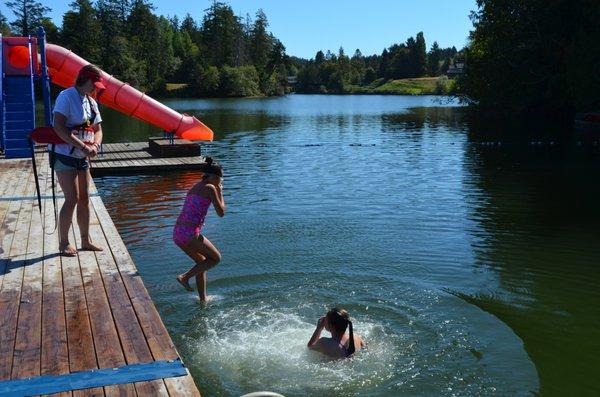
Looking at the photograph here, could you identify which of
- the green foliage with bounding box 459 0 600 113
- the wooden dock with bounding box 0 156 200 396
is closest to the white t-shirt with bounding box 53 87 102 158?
the wooden dock with bounding box 0 156 200 396

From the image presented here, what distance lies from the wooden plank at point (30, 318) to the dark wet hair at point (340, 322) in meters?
2.65

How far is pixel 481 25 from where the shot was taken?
4772cm

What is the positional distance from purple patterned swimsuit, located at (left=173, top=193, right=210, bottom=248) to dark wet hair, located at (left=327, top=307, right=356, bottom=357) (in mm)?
1927

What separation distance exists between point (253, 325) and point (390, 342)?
1.59 m

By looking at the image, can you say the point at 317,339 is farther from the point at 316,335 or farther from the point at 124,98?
the point at 124,98

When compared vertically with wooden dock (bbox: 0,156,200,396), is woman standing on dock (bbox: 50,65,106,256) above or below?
above

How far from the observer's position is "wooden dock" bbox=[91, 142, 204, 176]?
749 inches

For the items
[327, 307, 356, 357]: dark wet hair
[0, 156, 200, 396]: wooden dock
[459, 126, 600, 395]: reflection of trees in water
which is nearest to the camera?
[0, 156, 200, 396]: wooden dock

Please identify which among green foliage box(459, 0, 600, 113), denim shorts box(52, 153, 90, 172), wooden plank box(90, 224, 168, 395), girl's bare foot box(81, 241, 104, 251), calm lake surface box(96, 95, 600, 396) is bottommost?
calm lake surface box(96, 95, 600, 396)

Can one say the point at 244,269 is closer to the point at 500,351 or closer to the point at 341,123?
the point at 500,351

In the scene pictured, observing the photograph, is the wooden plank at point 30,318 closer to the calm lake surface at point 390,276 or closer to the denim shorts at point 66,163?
the denim shorts at point 66,163

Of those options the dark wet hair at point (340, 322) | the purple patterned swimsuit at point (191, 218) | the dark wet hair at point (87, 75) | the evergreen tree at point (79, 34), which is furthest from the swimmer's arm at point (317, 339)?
the evergreen tree at point (79, 34)

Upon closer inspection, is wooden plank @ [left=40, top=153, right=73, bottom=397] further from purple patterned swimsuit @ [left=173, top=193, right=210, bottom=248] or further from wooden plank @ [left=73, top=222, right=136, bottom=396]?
purple patterned swimsuit @ [left=173, top=193, right=210, bottom=248]

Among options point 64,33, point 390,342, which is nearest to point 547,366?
point 390,342
